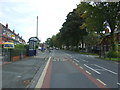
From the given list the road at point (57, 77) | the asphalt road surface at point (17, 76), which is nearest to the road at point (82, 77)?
the road at point (57, 77)

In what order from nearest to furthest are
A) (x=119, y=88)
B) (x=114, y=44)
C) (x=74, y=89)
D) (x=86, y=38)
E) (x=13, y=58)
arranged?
(x=74, y=89) → (x=119, y=88) → (x=13, y=58) → (x=114, y=44) → (x=86, y=38)

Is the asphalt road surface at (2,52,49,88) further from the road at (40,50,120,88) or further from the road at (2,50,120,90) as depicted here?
the road at (40,50,120,88)

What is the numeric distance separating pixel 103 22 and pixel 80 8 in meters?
4.86

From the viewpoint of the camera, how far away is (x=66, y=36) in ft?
213

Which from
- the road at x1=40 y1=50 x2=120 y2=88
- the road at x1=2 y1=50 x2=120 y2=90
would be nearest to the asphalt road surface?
the road at x1=2 y1=50 x2=120 y2=90

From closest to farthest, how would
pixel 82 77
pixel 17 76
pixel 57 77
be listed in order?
pixel 17 76
pixel 57 77
pixel 82 77

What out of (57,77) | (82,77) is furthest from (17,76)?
(82,77)

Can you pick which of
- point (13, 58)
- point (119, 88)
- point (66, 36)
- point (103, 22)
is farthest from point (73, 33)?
point (119, 88)

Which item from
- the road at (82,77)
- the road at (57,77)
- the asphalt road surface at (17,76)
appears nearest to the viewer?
the asphalt road surface at (17,76)

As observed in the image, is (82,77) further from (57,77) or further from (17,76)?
(17,76)

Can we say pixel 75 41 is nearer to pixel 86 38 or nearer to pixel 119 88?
pixel 86 38

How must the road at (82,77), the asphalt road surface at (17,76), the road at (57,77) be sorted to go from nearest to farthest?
the asphalt road surface at (17,76) < the road at (57,77) < the road at (82,77)

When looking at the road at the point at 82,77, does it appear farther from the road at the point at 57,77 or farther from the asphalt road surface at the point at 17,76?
the asphalt road surface at the point at 17,76

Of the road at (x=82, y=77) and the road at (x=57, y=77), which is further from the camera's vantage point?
the road at (x=82, y=77)
